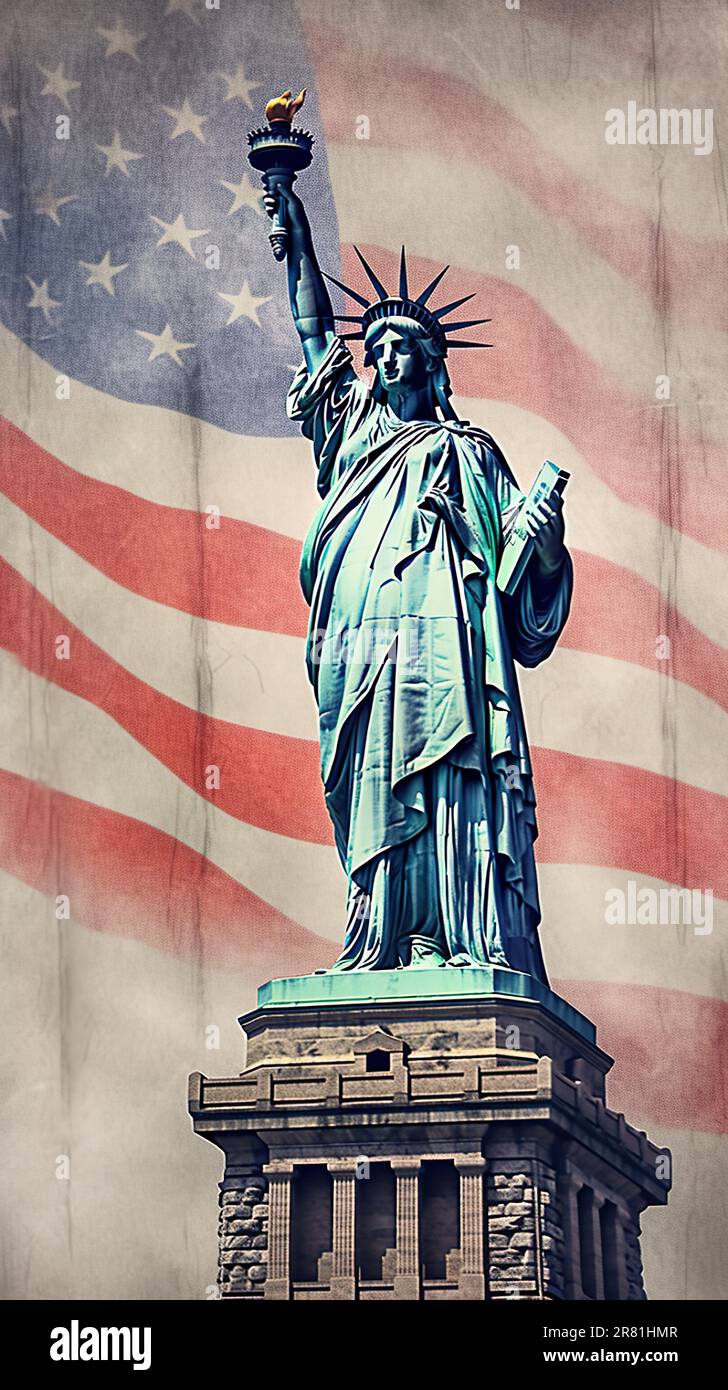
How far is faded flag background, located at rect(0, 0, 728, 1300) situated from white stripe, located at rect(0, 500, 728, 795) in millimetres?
39

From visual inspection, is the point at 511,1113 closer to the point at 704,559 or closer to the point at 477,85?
the point at 704,559

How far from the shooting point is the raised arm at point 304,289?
118 feet

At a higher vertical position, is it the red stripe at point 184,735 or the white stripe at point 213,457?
the white stripe at point 213,457

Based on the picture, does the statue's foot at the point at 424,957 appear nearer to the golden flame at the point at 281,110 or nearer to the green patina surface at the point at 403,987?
the green patina surface at the point at 403,987

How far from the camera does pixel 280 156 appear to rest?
36.2m

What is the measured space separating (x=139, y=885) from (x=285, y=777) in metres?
2.06

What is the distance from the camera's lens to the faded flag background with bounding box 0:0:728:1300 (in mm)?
38969

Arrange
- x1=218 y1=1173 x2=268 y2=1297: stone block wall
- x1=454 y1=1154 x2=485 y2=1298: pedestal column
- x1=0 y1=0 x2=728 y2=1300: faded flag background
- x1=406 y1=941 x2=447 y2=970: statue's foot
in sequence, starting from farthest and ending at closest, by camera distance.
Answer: x1=0 y1=0 x2=728 y2=1300: faded flag background → x1=406 y1=941 x2=447 y2=970: statue's foot → x1=218 y1=1173 x2=268 y2=1297: stone block wall → x1=454 y1=1154 x2=485 y2=1298: pedestal column

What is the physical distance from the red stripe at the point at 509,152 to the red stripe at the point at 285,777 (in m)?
5.42

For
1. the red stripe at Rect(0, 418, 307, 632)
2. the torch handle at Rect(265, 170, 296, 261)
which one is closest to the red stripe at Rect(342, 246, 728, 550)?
the red stripe at Rect(0, 418, 307, 632)

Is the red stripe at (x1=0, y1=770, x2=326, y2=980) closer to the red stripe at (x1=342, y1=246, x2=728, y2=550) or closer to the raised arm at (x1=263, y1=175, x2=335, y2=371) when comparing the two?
the red stripe at (x1=342, y1=246, x2=728, y2=550)

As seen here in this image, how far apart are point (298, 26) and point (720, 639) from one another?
837 cm

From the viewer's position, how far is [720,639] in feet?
131

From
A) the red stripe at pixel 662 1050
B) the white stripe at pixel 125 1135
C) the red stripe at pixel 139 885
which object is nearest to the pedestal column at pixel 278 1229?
the white stripe at pixel 125 1135
